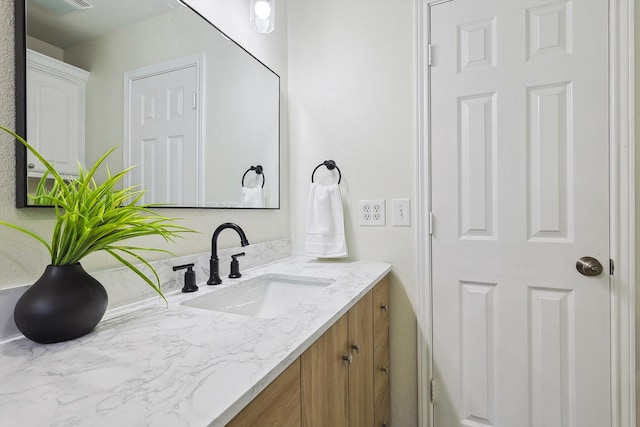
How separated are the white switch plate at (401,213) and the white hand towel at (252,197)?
0.63m

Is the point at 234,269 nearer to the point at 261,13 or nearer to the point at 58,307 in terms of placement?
the point at 58,307

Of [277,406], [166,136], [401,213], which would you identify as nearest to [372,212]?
[401,213]

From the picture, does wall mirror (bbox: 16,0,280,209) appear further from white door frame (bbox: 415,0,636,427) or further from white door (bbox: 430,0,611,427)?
white door frame (bbox: 415,0,636,427)

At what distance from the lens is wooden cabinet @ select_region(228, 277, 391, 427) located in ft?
1.82

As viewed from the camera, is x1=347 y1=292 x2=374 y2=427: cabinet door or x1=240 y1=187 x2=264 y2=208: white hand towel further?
x1=240 y1=187 x2=264 y2=208: white hand towel

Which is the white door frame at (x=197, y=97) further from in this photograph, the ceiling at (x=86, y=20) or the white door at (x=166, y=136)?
the ceiling at (x=86, y=20)

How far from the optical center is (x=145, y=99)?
0.95 meters

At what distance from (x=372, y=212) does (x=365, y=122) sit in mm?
444

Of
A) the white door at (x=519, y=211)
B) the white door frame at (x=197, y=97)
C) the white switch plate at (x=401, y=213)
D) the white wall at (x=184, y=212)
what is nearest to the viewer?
the white wall at (x=184, y=212)

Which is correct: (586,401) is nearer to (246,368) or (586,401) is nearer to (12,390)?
(246,368)

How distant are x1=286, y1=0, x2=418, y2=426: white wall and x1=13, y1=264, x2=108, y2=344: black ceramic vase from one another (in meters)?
1.12

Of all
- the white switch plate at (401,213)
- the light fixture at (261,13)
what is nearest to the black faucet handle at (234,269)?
the white switch plate at (401,213)

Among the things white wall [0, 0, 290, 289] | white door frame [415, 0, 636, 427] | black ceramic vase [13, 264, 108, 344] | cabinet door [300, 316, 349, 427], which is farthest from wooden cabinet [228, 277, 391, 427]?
white door frame [415, 0, 636, 427]

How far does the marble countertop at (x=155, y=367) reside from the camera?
40cm
